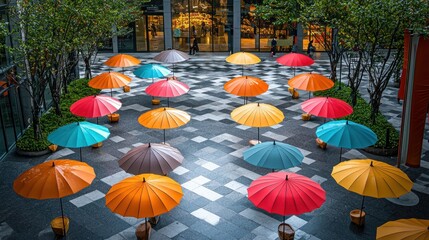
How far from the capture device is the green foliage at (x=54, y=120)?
16500mm

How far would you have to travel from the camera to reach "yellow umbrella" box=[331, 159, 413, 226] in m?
9.98

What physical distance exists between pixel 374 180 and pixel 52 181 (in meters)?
7.59

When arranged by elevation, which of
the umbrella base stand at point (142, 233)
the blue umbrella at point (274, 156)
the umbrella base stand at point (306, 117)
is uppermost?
the blue umbrella at point (274, 156)

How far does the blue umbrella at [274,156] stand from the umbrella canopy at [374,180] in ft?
4.59

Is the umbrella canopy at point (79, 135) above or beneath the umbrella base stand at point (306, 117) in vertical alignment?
above

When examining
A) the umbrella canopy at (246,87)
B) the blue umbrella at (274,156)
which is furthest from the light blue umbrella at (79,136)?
the umbrella canopy at (246,87)

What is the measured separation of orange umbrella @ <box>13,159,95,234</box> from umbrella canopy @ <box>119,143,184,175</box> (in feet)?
4.35

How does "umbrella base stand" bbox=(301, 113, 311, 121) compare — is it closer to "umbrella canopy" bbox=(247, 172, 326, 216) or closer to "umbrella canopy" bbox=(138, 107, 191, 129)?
"umbrella canopy" bbox=(138, 107, 191, 129)

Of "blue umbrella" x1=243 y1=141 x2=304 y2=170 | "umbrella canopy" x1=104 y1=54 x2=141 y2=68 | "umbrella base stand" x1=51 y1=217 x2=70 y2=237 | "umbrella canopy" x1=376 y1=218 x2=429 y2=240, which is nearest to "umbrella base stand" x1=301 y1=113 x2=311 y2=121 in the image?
"blue umbrella" x1=243 y1=141 x2=304 y2=170

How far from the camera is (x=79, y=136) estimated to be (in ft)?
44.1

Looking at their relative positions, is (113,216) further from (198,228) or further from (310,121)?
(310,121)

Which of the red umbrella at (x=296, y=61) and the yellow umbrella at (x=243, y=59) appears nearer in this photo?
the red umbrella at (x=296, y=61)

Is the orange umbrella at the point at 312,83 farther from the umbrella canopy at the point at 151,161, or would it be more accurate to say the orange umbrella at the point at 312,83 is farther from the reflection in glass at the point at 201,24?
the reflection in glass at the point at 201,24

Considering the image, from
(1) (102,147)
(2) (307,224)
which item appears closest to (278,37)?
(1) (102,147)
